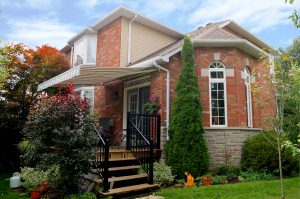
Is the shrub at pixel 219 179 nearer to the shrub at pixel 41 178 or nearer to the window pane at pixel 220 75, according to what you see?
the window pane at pixel 220 75

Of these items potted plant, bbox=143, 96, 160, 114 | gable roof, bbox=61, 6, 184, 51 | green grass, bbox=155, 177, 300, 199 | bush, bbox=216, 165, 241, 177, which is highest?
gable roof, bbox=61, 6, 184, 51

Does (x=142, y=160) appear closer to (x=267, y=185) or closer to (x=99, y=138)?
(x=99, y=138)

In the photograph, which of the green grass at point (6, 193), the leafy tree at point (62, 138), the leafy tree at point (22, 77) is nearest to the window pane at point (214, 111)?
the leafy tree at point (62, 138)

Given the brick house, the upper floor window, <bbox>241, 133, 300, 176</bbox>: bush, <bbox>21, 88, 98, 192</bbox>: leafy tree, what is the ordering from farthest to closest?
1. the upper floor window
2. the brick house
3. <bbox>241, 133, 300, 176</bbox>: bush
4. <bbox>21, 88, 98, 192</bbox>: leafy tree

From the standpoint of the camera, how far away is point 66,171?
6.73 m

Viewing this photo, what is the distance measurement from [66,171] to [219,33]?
927 centimetres

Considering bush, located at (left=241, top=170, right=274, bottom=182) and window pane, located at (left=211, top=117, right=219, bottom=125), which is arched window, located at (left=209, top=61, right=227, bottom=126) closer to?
window pane, located at (left=211, top=117, right=219, bottom=125)

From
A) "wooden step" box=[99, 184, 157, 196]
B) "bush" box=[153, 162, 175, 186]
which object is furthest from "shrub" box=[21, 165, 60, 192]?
"bush" box=[153, 162, 175, 186]

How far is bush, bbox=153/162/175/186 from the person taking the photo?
8664mm

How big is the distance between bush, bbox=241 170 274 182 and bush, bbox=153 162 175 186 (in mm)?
2900

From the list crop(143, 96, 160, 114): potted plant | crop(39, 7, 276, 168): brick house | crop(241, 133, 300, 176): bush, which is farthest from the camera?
crop(143, 96, 160, 114): potted plant

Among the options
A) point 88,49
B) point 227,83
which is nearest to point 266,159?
point 227,83

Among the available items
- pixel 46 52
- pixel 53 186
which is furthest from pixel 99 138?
pixel 46 52

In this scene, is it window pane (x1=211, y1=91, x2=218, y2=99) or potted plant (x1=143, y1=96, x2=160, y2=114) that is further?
window pane (x1=211, y1=91, x2=218, y2=99)
